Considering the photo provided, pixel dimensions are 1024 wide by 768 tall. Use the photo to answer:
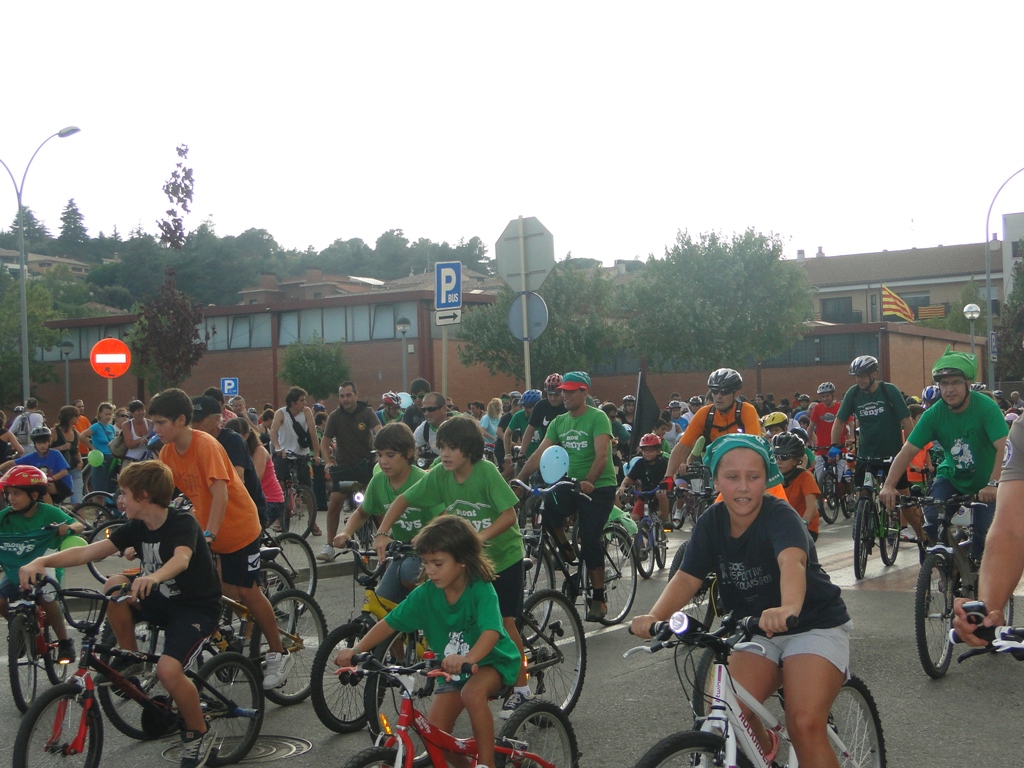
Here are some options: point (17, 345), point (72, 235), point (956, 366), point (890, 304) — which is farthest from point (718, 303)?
point (72, 235)

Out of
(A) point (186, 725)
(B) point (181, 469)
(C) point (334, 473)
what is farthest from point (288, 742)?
(C) point (334, 473)

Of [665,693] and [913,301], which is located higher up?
[913,301]

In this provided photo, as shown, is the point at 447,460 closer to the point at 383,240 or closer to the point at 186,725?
the point at 186,725

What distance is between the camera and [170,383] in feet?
123

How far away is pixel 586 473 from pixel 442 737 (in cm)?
495

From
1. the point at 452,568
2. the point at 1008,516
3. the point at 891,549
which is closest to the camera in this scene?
the point at 1008,516

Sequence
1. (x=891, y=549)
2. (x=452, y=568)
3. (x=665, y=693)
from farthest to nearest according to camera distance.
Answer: (x=891, y=549) < (x=665, y=693) < (x=452, y=568)

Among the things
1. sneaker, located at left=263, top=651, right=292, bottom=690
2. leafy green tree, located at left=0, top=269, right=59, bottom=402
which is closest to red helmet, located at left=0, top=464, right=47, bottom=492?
sneaker, located at left=263, top=651, right=292, bottom=690

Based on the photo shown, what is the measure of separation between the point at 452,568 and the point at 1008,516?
1986 mm

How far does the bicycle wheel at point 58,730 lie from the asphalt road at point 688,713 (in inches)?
28.9

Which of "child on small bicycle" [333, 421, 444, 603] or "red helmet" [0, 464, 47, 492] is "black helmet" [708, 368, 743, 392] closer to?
"child on small bicycle" [333, 421, 444, 603]

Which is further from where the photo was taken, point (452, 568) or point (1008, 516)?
point (452, 568)

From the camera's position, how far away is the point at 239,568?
6.42 meters

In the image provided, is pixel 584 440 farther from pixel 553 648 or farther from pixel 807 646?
pixel 807 646
